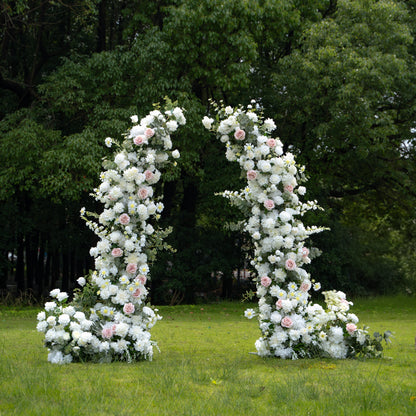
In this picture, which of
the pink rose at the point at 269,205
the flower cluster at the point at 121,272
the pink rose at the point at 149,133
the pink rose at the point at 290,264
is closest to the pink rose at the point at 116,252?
the flower cluster at the point at 121,272

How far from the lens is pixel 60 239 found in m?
22.4

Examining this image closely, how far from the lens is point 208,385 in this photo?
586cm

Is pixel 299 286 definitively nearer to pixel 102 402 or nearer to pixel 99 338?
Result: pixel 99 338

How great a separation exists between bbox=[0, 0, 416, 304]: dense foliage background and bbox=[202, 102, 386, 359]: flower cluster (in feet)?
27.1

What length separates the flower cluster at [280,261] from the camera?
800 centimetres

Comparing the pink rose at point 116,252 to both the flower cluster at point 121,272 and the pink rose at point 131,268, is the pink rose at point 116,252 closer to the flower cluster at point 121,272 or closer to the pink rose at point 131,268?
the flower cluster at point 121,272

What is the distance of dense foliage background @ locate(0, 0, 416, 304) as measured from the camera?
16.8 m

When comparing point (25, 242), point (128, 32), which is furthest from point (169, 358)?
point (25, 242)

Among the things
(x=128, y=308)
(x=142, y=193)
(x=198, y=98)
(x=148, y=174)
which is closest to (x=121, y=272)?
(x=128, y=308)

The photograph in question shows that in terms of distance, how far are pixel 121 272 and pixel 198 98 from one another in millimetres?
11492

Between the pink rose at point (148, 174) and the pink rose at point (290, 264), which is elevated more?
the pink rose at point (148, 174)

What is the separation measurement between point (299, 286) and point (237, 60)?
37.3ft

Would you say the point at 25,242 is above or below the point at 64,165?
below

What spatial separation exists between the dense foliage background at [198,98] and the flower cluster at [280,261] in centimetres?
827
